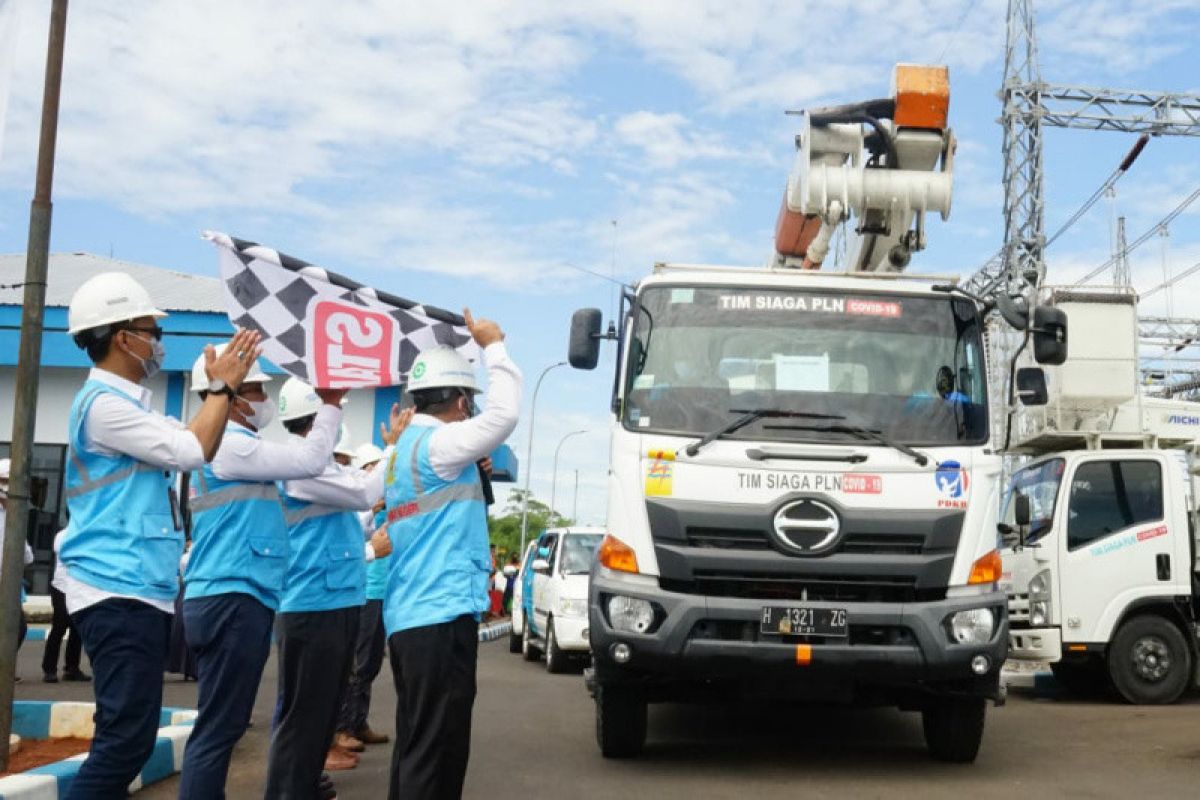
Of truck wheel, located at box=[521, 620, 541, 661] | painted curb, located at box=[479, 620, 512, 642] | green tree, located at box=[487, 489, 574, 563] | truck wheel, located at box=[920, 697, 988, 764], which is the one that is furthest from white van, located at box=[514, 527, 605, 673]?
green tree, located at box=[487, 489, 574, 563]

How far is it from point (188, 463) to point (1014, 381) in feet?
18.5

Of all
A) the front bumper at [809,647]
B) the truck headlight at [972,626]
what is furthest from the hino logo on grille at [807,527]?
the truck headlight at [972,626]

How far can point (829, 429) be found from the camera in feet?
25.0

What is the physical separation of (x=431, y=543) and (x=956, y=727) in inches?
166

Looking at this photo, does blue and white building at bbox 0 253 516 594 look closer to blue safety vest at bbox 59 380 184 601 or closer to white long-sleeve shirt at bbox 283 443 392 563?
white long-sleeve shirt at bbox 283 443 392 563

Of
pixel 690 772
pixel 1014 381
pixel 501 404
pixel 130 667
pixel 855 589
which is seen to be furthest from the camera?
pixel 1014 381

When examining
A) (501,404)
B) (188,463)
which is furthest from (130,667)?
(501,404)

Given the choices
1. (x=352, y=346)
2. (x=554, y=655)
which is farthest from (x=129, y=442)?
(x=554, y=655)

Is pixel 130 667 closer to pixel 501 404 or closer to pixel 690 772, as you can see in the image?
pixel 501 404

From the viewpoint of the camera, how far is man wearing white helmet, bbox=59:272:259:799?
14.6 feet

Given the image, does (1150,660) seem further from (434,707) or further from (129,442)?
(129,442)

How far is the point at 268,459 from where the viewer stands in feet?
17.6

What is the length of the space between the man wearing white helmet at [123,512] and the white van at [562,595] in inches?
394

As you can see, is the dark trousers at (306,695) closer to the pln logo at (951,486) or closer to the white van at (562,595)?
the pln logo at (951,486)
